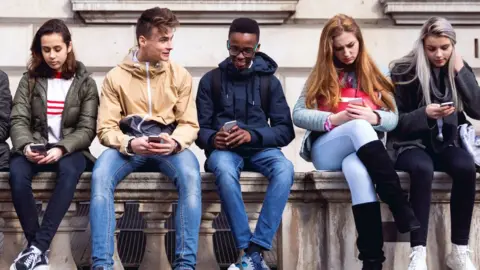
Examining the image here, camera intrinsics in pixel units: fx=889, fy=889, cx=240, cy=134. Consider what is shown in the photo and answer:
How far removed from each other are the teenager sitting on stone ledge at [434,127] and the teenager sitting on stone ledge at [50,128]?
1.84m

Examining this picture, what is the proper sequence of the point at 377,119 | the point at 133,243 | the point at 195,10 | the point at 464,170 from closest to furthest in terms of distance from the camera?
the point at 464,170
the point at 377,119
the point at 133,243
the point at 195,10

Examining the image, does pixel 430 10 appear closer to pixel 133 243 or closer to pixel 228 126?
pixel 228 126

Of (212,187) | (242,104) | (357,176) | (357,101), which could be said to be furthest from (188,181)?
(357,101)

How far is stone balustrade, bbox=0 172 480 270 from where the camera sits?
4.94m

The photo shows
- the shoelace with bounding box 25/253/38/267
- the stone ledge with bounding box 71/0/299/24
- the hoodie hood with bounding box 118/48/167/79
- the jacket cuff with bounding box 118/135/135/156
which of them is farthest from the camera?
the stone ledge with bounding box 71/0/299/24

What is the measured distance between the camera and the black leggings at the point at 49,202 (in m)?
4.76

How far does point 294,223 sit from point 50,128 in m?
1.56

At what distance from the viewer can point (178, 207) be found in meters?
4.78

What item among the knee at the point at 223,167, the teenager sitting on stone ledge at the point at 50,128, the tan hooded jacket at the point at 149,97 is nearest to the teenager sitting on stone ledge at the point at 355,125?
the knee at the point at 223,167

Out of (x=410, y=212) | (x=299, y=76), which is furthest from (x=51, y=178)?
(x=299, y=76)

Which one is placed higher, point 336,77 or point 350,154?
point 336,77

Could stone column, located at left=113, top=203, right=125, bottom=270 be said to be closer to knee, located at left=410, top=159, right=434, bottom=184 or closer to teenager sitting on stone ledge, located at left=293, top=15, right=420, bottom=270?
teenager sitting on stone ledge, located at left=293, top=15, right=420, bottom=270

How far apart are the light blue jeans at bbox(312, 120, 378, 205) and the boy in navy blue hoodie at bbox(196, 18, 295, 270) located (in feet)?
0.75

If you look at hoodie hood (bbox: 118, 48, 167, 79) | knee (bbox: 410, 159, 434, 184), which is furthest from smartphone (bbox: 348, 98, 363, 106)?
hoodie hood (bbox: 118, 48, 167, 79)
